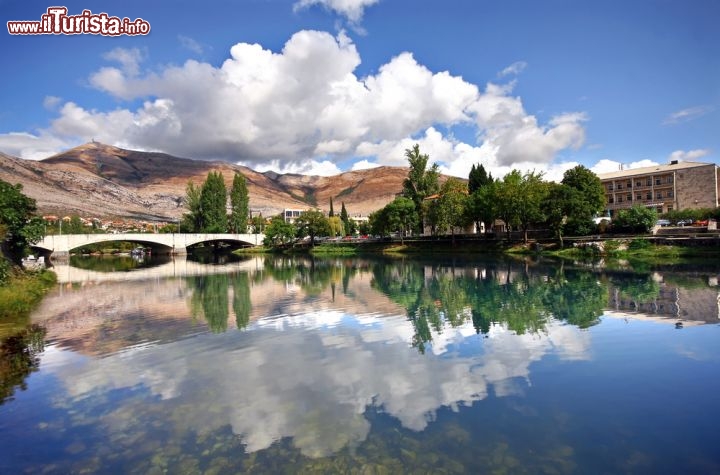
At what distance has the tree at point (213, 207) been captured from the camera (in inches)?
5049

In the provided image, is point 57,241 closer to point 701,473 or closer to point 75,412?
point 75,412

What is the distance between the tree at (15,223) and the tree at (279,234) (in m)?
79.9

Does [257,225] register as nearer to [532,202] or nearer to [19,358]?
[532,202]

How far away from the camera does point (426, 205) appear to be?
9188cm

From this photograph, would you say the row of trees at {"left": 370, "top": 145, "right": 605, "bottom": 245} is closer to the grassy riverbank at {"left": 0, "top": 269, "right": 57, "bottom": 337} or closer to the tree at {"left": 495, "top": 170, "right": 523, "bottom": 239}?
the tree at {"left": 495, "top": 170, "right": 523, "bottom": 239}

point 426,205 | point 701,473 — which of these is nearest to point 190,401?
point 701,473

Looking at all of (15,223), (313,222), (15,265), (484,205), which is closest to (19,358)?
(15,223)

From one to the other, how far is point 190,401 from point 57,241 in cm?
10890

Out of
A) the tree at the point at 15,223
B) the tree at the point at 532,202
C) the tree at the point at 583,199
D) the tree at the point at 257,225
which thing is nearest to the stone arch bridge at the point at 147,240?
the tree at the point at 257,225

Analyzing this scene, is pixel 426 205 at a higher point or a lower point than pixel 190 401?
higher

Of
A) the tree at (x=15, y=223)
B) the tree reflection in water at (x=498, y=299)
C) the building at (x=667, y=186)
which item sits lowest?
the tree reflection in water at (x=498, y=299)

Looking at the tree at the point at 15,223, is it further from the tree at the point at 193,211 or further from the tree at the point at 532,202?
the tree at the point at 193,211

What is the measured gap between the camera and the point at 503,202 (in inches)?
2913

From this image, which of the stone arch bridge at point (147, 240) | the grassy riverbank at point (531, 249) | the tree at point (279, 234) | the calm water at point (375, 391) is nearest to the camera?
the calm water at point (375, 391)
